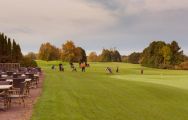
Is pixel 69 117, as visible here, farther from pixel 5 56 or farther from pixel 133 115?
pixel 5 56

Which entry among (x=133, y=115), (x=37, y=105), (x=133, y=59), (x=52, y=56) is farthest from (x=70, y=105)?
(x=133, y=59)

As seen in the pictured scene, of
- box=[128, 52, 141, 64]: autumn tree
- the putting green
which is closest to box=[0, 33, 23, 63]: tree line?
the putting green

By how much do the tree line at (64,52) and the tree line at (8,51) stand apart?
88359 mm

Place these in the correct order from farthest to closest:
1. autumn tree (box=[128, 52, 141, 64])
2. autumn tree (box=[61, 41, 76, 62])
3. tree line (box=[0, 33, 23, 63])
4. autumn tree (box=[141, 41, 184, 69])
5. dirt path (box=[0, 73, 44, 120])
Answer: autumn tree (box=[128, 52, 141, 64]) < autumn tree (box=[61, 41, 76, 62]) < autumn tree (box=[141, 41, 184, 69]) < tree line (box=[0, 33, 23, 63]) < dirt path (box=[0, 73, 44, 120])

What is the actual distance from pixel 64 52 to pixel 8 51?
95023 millimetres

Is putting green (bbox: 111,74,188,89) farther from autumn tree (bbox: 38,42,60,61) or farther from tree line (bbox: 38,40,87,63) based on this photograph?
autumn tree (bbox: 38,42,60,61)

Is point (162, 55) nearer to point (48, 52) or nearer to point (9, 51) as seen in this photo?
point (48, 52)

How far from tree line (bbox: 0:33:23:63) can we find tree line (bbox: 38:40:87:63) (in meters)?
88.4

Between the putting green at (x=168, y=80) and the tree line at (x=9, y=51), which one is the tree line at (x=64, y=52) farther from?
the putting green at (x=168, y=80)

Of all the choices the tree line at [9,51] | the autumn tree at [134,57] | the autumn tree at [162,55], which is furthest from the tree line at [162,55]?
the tree line at [9,51]

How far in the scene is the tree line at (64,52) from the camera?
156 m

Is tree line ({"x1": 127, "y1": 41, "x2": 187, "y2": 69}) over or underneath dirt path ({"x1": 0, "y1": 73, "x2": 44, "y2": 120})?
over

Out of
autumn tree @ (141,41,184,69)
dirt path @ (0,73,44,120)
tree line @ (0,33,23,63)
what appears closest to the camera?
dirt path @ (0,73,44,120)

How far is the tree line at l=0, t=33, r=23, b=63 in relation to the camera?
199 feet
